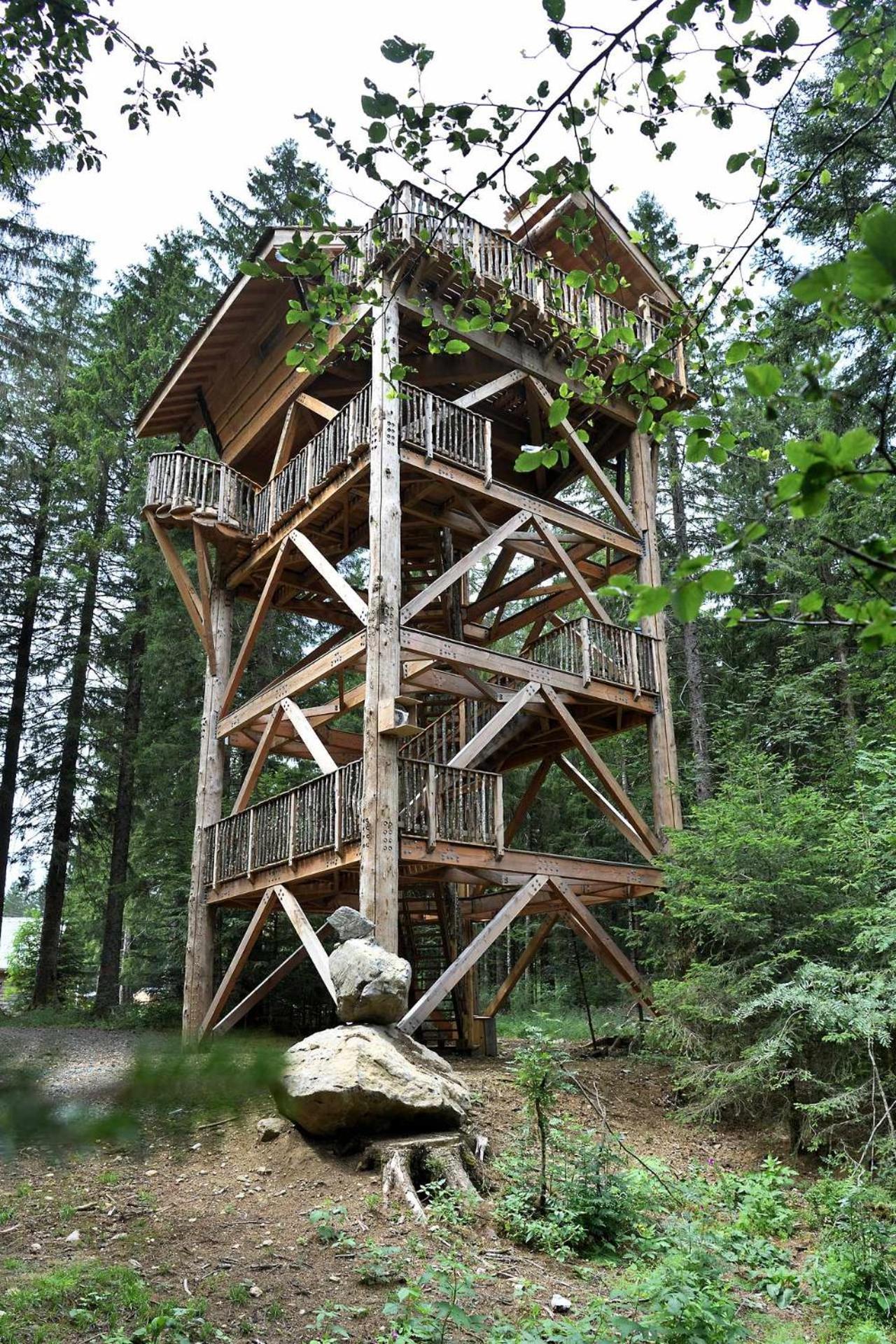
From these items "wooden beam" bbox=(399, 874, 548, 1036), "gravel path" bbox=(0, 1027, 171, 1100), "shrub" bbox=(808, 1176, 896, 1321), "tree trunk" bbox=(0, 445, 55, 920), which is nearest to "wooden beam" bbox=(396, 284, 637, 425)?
"wooden beam" bbox=(399, 874, 548, 1036)

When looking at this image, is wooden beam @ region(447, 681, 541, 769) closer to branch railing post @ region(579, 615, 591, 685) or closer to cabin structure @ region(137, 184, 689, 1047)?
cabin structure @ region(137, 184, 689, 1047)

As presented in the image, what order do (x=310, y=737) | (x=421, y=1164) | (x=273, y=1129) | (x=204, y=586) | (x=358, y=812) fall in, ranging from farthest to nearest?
(x=204, y=586), (x=310, y=737), (x=358, y=812), (x=273, y=1129), (x=421, y=1164)

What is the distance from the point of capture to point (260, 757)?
13.4 meters

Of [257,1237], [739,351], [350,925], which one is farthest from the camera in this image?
[350,925]

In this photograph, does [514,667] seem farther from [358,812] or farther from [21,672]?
[21,672]

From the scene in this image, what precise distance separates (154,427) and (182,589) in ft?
11.3

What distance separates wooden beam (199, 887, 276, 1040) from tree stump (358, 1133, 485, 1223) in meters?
5.35

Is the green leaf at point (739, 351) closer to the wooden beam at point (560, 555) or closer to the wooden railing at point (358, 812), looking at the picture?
the wooden railing at point (358, 812)

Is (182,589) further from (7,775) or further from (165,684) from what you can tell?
(7,775)

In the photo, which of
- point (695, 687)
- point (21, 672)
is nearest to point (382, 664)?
point (695, 687)

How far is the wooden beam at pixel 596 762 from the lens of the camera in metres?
12.6

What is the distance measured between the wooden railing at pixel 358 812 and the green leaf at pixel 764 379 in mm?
8941

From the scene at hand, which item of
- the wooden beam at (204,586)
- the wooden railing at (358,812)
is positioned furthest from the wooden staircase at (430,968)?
the wooden beam at (204,586)

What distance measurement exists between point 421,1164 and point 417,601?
602cm
